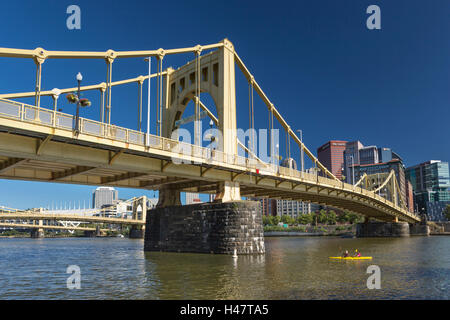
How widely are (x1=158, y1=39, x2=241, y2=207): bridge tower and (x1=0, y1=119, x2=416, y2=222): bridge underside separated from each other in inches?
64.8

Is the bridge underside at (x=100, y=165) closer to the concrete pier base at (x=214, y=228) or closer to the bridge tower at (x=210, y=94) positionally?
the bridge tower at (x=210, y=94)

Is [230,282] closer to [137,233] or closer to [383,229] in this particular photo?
[383,229]

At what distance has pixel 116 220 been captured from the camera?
141375 millimetres

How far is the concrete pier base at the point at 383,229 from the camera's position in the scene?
325 ft

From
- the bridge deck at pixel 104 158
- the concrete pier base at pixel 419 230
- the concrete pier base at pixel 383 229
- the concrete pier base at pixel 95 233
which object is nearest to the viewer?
the bridge deck at pixel 104 158

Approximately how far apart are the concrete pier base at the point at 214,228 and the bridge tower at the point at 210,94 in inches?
102

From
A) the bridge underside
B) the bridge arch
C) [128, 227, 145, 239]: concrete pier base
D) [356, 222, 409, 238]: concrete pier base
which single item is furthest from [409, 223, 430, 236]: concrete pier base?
the bridge arch

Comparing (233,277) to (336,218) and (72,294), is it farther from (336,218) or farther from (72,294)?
(336,218)

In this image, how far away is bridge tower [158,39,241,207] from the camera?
4119 centimetres

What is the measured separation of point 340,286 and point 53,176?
2520 centimetres

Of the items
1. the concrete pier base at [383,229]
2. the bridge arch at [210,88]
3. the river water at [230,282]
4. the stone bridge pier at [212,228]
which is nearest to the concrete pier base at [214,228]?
the stone bridge pier at [212,228]

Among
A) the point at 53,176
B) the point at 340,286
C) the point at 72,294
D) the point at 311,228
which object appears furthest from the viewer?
the point at 311,228

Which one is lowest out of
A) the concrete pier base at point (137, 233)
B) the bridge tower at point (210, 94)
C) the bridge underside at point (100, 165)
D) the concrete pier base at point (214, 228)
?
the concrete pier base at point (137, 233)
